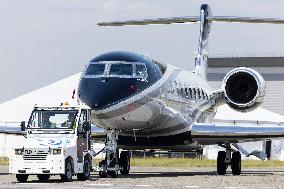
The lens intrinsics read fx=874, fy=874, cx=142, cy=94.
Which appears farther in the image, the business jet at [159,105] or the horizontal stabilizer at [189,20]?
the horizontal stabilizer at [189,20]

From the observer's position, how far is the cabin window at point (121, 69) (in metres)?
27.5

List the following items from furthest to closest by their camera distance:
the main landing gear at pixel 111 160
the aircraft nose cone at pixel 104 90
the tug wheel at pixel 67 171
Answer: the main landing gear at pixel 111 160, the aircraft nose cone at pixel 104 90, the tug wheel at pixel 67 171

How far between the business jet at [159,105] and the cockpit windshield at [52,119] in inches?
27.2

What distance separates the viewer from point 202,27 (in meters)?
42.5

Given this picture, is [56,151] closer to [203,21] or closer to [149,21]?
[149,21]

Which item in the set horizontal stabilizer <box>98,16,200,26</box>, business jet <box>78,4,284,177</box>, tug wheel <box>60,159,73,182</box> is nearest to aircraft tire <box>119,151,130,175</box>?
business jet <box>78,4,284,177</box>

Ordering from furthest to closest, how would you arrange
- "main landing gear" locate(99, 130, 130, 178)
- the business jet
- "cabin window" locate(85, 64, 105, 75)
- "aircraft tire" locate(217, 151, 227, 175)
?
"aircraft tire" locate(217, 151, 227, 175) → "cabin window" locate(85, 64, 105, 75) → "main landing gear" locate(99, 130, 130, 178) → the business jet

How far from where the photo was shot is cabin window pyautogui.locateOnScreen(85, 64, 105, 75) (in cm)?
2752

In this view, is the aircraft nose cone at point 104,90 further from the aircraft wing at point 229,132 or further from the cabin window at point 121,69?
the aircraft wing at point 229,132

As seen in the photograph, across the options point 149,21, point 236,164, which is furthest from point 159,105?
point 149,21

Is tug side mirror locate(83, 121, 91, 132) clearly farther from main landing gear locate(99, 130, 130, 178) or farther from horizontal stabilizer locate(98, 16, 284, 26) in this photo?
horizontal stabilizer locate(98, 16, 284, 26)

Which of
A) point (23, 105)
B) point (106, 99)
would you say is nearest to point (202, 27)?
point (106, 99)

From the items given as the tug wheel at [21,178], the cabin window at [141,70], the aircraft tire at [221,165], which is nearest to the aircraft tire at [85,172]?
the tug wheel at [21,178]

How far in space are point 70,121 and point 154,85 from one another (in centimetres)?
381
